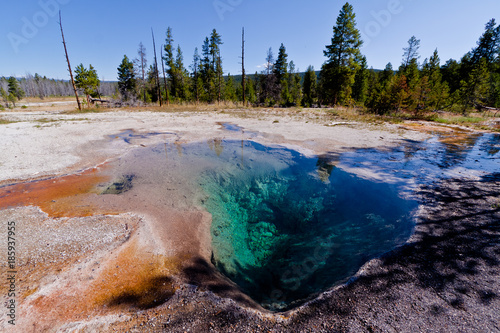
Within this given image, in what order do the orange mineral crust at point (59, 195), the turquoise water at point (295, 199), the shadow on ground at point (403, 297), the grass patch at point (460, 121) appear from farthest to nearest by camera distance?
the grass patch at point (460, 121) < the orange mineral crust at point (59, 195) < the turquoise water at point (295, 199) < the shadow on ground at point (403, 297)

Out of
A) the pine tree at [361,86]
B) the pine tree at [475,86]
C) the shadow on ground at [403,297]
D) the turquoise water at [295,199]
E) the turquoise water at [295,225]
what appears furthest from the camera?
the pine tree at [361,86]

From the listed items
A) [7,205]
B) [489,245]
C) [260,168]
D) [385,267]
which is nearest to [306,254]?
[385,267]

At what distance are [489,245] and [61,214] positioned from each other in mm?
8200

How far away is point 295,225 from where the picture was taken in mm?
5000

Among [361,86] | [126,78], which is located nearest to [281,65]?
[361,86]

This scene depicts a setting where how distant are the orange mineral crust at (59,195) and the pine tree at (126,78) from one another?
3982 cm

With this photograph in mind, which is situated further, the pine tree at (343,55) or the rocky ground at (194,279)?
the pine tree at (343,55)

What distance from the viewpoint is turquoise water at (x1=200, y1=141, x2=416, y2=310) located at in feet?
11.4

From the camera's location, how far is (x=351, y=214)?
16.6 ft

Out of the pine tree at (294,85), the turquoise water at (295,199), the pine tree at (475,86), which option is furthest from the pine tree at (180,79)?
the pine tree at (475,86)

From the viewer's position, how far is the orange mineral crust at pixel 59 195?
178 inches

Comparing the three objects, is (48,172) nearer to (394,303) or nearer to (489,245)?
(394,303)

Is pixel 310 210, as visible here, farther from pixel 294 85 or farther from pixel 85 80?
pixel 294 85

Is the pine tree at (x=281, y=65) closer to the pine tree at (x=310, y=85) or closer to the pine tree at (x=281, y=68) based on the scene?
the pine tree at (x=281, y=68)
